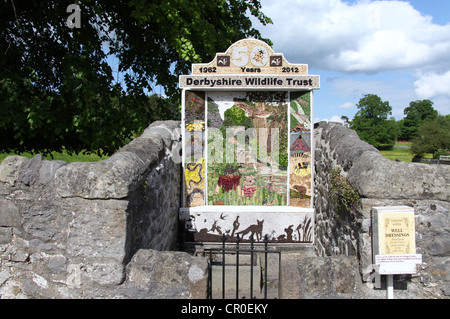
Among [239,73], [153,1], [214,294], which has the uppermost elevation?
[153,1]

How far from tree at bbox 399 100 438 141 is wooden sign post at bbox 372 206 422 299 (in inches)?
3382

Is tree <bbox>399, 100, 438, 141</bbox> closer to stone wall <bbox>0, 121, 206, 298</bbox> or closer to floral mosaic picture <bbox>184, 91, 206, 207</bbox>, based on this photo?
floral mosaic picture <bbox>184, 91, 206, 207</bbox>

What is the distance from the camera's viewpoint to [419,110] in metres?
81.2

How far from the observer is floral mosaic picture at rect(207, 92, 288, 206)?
5.98 metres

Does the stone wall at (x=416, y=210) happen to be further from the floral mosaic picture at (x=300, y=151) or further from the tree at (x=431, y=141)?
the tree at (x=431, y=141)

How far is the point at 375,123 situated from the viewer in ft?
227

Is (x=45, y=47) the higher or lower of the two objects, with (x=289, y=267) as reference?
higher

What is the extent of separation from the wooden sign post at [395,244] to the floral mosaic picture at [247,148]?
307 centimetres

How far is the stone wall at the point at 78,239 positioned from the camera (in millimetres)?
2865

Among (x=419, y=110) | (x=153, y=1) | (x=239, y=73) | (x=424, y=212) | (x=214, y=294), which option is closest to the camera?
(x=424, y=212)

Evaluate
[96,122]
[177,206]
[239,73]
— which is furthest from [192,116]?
[96,122]

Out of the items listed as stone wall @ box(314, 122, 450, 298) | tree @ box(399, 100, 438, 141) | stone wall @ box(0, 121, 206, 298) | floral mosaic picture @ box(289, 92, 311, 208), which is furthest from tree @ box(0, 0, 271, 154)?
tree @ box(399, 100, 438, 141)

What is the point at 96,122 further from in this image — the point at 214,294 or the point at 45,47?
the point at 214,294
